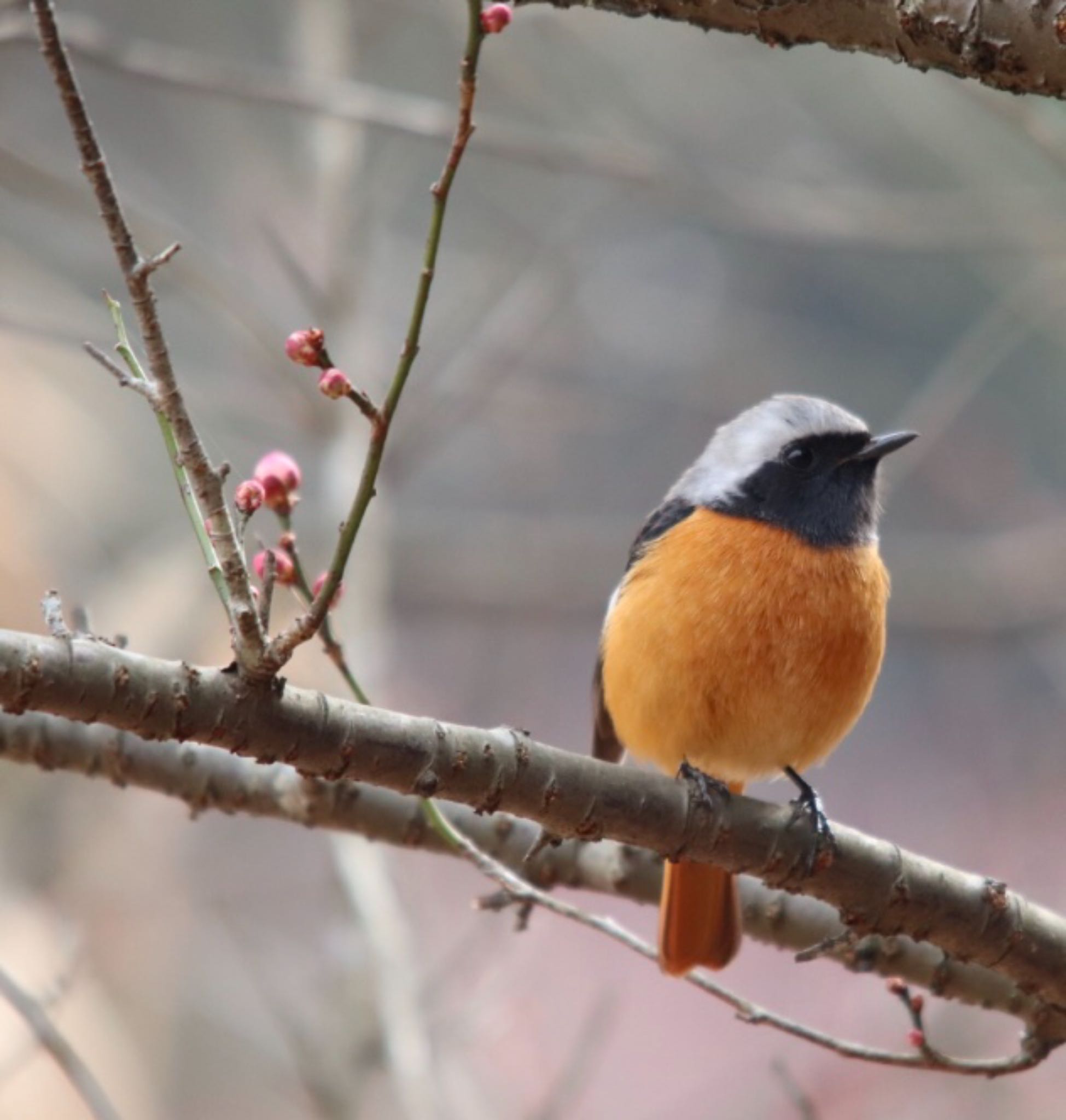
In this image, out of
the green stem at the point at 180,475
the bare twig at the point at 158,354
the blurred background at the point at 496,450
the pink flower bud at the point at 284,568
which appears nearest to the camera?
the bare twig at the point at 158,354

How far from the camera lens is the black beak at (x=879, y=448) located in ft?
11.6

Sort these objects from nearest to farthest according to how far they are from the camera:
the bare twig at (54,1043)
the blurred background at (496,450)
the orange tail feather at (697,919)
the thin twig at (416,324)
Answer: the thin twig at (416,324), the bare twig at (54,1043), the orange tail feather at (697,919), the blurred background at (496,450)

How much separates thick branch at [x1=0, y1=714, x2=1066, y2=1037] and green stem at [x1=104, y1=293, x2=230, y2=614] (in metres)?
0.99

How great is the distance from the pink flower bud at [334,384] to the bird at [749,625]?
1.44m

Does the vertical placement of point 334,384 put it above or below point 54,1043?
above

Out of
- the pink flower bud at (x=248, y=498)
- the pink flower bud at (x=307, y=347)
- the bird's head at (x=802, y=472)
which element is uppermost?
the bird's head at (x=802, y=472)

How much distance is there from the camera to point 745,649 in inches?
126

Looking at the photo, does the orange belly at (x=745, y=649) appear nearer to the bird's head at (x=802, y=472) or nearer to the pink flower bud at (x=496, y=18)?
the bird's head at (x=802, y=472)

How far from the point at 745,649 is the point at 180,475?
1.59 meters

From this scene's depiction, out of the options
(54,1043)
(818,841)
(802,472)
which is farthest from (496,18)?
(54,1043)

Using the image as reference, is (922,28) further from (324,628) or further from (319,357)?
(324,628)

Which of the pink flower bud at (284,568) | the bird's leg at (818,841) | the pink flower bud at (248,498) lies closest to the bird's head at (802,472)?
the bird's leg at (818,841)

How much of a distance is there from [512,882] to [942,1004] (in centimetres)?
352

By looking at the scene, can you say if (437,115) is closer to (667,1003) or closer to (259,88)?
(259,88)
